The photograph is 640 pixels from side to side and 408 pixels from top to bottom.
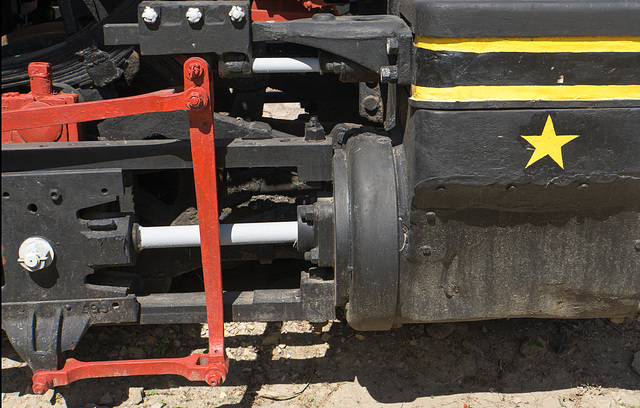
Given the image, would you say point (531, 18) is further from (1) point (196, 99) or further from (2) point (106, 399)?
(2) point (106, 399)

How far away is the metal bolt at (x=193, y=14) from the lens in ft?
6.11

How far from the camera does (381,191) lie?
77.0 inches

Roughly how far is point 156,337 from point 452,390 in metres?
1.37

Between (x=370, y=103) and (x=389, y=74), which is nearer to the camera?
(x=389, y=74)

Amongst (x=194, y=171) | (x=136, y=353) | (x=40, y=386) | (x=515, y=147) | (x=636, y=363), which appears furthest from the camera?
(x=136, y=353)

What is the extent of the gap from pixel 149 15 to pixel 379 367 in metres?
1.74

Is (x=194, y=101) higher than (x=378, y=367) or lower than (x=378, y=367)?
higher

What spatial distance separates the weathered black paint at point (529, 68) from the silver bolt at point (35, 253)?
1380 mm

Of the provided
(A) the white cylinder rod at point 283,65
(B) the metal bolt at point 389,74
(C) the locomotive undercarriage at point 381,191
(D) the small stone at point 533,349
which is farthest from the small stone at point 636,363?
(A) the white cylinder rod at point 283,65

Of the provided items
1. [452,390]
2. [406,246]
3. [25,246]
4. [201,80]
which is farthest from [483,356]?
[25,246]

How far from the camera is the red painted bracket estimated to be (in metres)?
1.96

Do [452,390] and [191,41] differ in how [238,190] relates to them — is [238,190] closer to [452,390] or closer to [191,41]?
[191,41]

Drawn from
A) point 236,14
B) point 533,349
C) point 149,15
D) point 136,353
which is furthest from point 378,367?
point 149,15

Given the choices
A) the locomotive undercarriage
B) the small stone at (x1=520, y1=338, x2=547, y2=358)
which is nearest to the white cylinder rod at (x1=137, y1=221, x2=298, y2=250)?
the locomotive undercarriage
